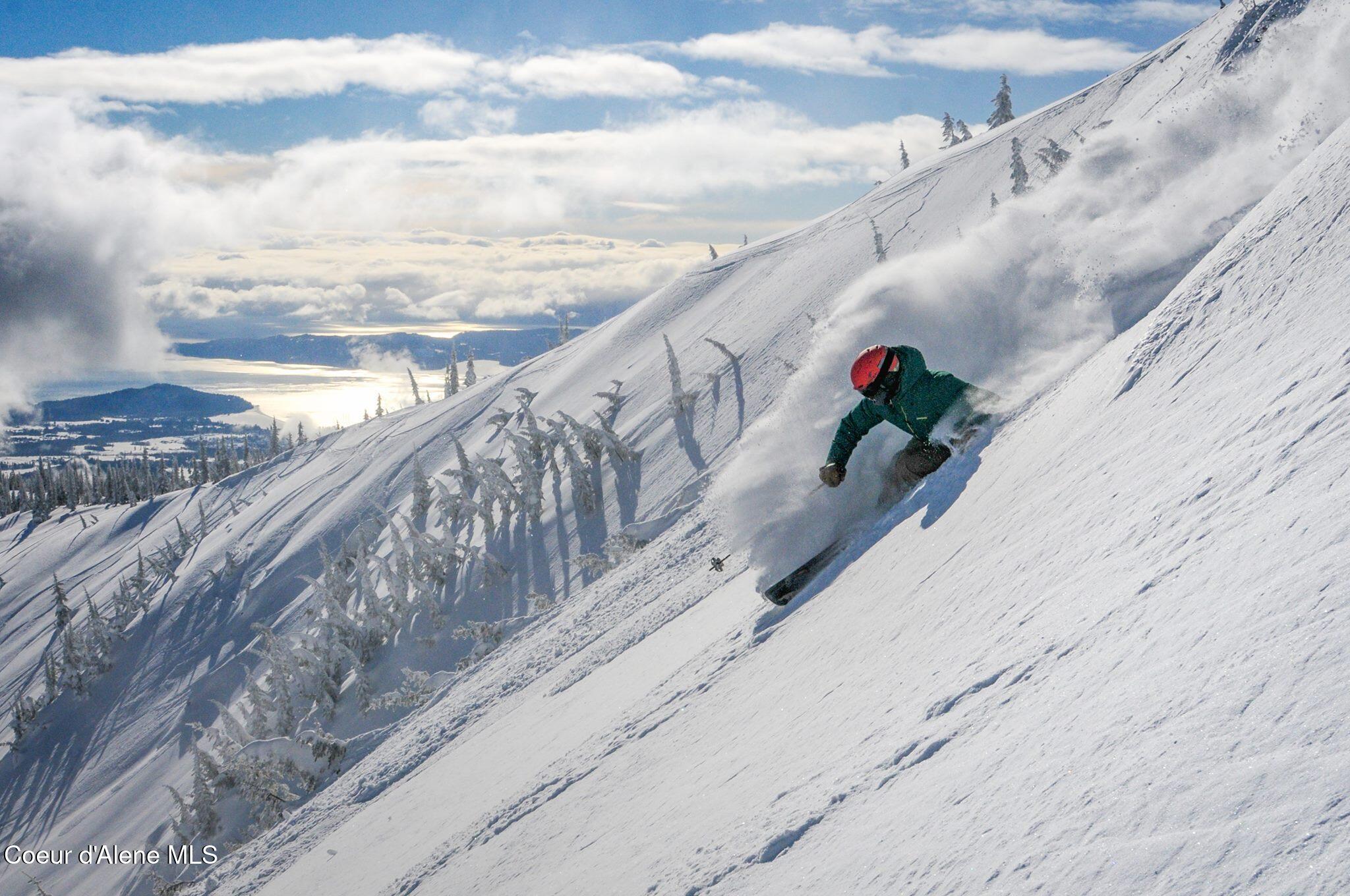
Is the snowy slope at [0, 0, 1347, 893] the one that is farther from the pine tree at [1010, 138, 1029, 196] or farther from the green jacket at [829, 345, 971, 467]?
the pine tree at [1010, 138, 1029, 196]

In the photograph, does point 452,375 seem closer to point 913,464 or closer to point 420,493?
point 420,493

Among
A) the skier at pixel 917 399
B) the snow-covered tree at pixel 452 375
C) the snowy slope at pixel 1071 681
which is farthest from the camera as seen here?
the snow-covered tree at pixel 452 375

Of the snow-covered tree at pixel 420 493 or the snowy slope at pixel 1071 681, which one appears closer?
the snowy slope at pixel 1071 681

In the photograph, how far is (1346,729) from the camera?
1.85 metres

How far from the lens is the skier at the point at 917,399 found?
7555mm

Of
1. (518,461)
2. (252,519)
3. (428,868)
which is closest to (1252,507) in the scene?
(428,868)

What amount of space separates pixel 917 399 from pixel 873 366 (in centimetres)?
51

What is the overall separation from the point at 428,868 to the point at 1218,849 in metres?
6.71

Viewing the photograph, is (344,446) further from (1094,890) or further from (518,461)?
(1094,890)

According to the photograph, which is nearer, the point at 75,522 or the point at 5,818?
the point at 5,818

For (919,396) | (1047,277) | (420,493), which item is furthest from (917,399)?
(420,493)

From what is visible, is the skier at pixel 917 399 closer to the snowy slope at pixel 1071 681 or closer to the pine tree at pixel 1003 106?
the snowy slope at pixel 1071 681

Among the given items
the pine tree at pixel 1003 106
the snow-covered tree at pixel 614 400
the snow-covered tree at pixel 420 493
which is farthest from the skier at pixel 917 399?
the pine tree at pixel 1003 106

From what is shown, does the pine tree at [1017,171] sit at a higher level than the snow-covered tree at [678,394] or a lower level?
higher
